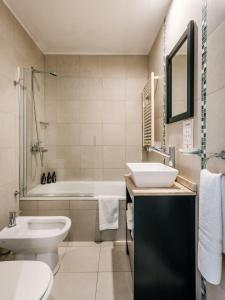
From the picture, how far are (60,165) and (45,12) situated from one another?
200 cm

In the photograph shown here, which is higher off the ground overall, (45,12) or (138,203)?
(45,12)

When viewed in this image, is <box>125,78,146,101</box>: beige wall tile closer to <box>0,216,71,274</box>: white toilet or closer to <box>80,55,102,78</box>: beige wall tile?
<box>80,55,102,78</box>: beige wall tile

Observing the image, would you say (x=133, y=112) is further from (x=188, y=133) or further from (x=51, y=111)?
(x=188, y=133)

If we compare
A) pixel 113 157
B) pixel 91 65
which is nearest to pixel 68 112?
pixel 91 65

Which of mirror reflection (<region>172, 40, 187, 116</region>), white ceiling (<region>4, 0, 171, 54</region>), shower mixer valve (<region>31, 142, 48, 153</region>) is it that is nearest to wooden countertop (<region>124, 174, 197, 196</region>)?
mirror reflection (<region>172, 40, 187, 116</region>)

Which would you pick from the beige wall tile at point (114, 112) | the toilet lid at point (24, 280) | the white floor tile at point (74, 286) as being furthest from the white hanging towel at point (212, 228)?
the beige wall tile at point (114, 112)

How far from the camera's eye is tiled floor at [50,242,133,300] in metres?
1.73

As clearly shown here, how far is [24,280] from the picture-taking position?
3.97 feet

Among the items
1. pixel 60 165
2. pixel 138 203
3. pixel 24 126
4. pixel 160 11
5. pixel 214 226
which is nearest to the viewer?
pixel 214 226

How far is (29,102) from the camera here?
280cm

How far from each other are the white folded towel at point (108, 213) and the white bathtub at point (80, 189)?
0.36 ft

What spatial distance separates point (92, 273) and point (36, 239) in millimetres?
642

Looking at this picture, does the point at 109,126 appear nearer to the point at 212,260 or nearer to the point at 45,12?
the point at 45,12

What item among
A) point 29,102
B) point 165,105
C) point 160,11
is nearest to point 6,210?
point 29,102
